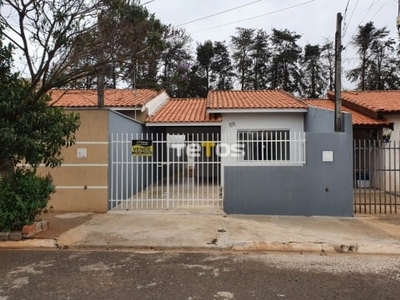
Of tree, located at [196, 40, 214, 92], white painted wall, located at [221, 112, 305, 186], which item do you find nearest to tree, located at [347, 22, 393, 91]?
tree, located at [196, 40, 214, 92]

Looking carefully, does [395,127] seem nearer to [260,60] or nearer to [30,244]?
[30,244]

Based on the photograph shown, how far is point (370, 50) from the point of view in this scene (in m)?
36.1

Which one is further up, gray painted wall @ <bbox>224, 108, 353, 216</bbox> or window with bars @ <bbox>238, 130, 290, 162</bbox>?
window with bars @ <bbox>238, 130, 290, 162</bbox>

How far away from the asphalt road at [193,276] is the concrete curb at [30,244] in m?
0.27

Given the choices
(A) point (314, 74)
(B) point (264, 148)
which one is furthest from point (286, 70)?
(B) point (264, 148)

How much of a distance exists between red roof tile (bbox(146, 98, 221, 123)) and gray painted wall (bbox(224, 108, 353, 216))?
5514 mm

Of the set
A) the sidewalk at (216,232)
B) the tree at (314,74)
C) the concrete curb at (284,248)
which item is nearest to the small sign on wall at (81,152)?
the sidewalk at (216,232)

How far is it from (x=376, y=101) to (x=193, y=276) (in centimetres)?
1408

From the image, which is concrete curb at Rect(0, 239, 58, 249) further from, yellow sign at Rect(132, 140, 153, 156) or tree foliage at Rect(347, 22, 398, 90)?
tree foliage at Rect(347, 22, 398, 90)

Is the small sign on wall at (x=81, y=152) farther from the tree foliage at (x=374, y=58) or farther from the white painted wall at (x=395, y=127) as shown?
the tree foliage at (x=374, y=58)

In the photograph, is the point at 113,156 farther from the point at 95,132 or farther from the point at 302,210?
the point at 302,210

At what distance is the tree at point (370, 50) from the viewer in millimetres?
35750

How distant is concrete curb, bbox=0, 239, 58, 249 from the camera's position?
268 inches

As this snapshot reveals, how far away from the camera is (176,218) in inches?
348
